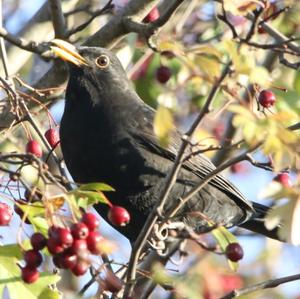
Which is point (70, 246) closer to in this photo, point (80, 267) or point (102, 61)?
point (80, 267)

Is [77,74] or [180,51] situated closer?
[180,51]

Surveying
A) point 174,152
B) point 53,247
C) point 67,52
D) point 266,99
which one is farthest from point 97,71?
point 53,247

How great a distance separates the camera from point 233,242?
3.80 meters

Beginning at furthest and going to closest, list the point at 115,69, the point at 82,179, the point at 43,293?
the point at 115,69, the point at 82,179, the point at 43,293

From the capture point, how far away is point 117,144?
5281 millimetres

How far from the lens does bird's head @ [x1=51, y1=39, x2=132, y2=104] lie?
5414 mm

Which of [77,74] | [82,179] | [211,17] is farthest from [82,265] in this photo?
[211,17]

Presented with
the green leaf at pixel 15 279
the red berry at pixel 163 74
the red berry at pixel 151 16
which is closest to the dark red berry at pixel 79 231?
the green leaf at pixel 15 279

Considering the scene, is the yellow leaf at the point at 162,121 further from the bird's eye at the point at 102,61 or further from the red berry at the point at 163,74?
the red berry at the point at 163,74

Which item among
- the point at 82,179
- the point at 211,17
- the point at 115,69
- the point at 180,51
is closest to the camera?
the point at 180,51

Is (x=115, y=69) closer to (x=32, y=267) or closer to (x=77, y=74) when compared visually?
(x=77, y=74)

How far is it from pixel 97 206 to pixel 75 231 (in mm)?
2007

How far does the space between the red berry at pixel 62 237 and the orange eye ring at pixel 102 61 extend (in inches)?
95.1

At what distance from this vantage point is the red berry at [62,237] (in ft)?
10.6
